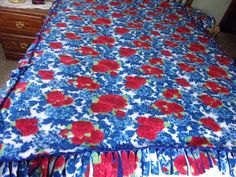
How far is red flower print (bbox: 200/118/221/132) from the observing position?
106 centimetres

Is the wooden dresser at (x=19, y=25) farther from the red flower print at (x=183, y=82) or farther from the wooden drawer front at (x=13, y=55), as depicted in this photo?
the red flower print at (x=183, y=82)

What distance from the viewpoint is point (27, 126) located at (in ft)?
2.88

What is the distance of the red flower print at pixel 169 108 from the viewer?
1.09m

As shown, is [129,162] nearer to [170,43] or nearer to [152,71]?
[152,71]

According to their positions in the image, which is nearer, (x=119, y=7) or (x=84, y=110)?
(x=84, y=110)

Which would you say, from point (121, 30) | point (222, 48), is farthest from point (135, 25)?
point (222, 48)

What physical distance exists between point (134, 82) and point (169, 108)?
27 cm

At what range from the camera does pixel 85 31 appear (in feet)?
5.39

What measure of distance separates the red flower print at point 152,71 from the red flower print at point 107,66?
Answer: 7.3 inches

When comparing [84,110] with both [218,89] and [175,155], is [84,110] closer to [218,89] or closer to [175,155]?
[175,155]

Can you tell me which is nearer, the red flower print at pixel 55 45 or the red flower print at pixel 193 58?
the red flower print at pixel 55 45

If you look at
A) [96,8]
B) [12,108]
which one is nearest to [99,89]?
[12,108]

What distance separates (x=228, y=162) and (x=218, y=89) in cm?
57

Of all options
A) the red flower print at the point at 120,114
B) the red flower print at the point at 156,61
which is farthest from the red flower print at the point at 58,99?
the red flower print at the point at 156,61
